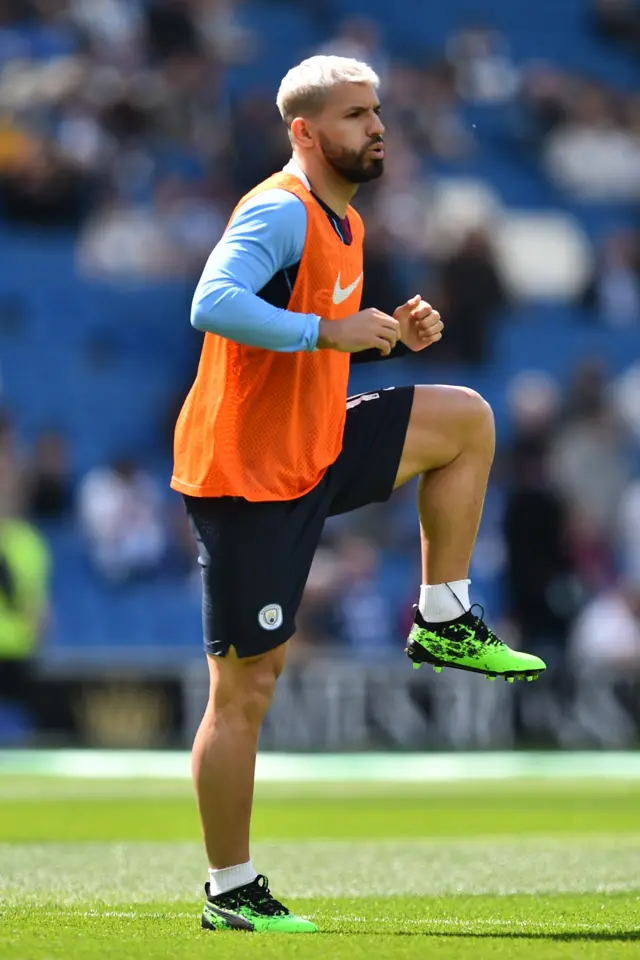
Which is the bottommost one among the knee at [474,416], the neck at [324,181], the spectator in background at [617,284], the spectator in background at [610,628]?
the spectator in background at [610,628]

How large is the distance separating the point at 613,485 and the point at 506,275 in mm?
3274

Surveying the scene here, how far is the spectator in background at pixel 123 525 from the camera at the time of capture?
1514cm

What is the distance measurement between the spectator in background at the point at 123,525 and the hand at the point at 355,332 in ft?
34.2

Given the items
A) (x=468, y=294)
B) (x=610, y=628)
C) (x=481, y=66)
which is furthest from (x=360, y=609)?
(x=481, y=66)

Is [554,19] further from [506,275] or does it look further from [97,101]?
[97,101]

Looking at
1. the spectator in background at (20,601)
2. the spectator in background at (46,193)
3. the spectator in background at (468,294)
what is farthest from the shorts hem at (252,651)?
the spectator in background at (46,193)

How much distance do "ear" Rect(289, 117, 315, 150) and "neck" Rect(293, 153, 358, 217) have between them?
0.04 meters

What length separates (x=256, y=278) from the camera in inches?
186

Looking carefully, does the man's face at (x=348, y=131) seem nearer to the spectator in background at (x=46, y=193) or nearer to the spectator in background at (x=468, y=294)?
the spectator in background at (x=468, y=294)

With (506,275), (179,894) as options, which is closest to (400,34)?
(506,275)

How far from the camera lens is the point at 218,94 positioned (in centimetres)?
1861

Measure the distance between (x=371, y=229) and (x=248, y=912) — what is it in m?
12.5

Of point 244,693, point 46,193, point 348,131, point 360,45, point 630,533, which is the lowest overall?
point 630,533

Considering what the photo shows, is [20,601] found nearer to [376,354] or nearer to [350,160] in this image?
[376,354]
